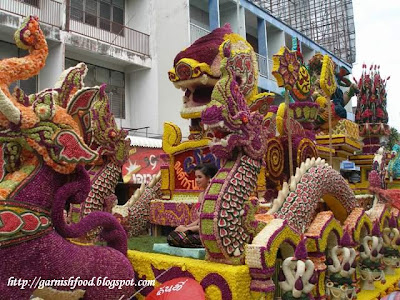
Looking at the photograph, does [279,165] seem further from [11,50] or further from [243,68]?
[11,50]

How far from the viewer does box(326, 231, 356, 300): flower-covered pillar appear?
3994 mm

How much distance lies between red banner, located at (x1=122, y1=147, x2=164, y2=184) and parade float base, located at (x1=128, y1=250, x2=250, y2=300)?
6036mm

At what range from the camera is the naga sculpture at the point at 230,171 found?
130 inches

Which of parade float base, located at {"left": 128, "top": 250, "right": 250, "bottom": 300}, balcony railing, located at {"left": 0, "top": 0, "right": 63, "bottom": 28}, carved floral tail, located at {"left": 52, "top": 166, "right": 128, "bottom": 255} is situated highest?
balcony railing, located at {"left": 0, "top": 0, "right": 63, "bottom": 28}

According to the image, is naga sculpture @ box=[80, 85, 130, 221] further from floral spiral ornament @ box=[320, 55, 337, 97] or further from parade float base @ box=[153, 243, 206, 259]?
floral spiral ornament @ box=[320, 55, 337, 97]

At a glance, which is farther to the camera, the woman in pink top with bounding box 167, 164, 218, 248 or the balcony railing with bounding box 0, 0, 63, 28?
the balcony railing with bounding box 0, 0, 63, 28

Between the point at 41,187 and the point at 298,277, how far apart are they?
2072 mm

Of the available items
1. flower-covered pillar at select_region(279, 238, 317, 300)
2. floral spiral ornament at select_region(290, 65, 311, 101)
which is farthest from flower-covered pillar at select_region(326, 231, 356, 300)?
floral spiral ornament at select_region(290, 65, 311, 101)

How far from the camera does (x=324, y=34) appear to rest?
74.5 ft

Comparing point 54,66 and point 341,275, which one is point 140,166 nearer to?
point 54,66

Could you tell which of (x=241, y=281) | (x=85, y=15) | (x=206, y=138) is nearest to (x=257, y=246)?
(x=241, y=281)

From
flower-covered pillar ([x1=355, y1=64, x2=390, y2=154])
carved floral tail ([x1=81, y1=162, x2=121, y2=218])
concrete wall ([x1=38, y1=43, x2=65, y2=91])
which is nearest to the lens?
carved floral tail ([x1=81, y1=162, x2=121, y2=218])

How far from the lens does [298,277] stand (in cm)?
325

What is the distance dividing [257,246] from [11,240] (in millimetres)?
1765
